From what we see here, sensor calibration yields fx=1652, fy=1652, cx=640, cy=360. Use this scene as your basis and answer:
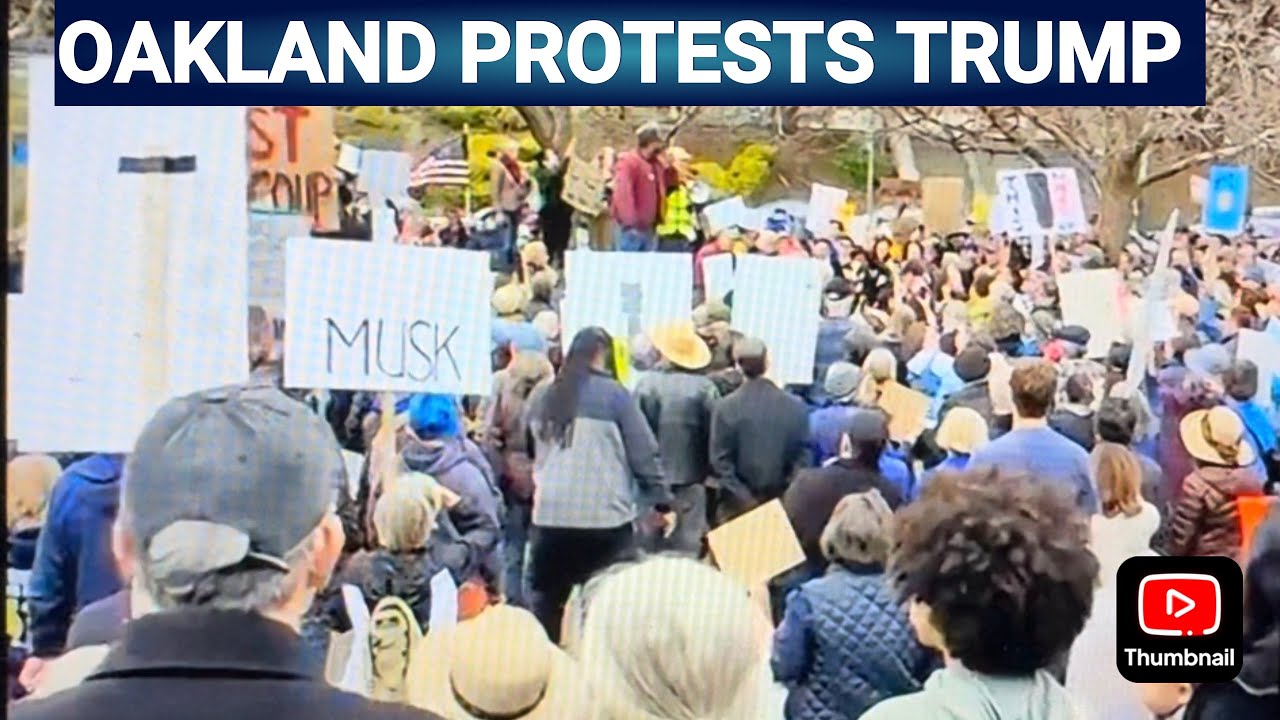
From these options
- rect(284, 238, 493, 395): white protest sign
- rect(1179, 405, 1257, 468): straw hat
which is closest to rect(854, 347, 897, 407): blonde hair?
rect(1179, 405, 1257, 468): straw hat

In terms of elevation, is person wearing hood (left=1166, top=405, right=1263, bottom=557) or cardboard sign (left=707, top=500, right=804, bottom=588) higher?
person wearing hood (left=1166, top=405, right=1263, bottom=557)

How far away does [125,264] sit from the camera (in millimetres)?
2725

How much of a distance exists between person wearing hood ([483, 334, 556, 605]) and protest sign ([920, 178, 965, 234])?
2.20ft

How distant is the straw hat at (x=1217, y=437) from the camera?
2.75 meters

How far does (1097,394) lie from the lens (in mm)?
2742

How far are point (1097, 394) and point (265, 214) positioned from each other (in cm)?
141

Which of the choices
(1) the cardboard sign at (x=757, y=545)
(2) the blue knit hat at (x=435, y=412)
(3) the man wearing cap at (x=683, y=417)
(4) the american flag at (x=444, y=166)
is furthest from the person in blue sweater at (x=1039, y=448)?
(4) the american flag at (x=444, y=166)

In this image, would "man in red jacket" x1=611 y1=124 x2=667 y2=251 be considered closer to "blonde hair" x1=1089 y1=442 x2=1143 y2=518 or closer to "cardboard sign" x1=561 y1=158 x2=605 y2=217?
"cardboard sign" x1=561 y1=158 x2=605 y2=217

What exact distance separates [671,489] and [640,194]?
0.49 metres

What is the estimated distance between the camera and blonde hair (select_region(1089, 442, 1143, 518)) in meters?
2.74

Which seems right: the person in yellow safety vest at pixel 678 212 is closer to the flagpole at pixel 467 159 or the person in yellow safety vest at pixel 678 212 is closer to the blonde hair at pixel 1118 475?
the flagpole at pixel 467 159

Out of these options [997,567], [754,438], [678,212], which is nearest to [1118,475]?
[997,567]

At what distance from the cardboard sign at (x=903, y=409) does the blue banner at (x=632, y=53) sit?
0.48m

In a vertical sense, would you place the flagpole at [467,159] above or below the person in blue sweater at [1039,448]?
above
